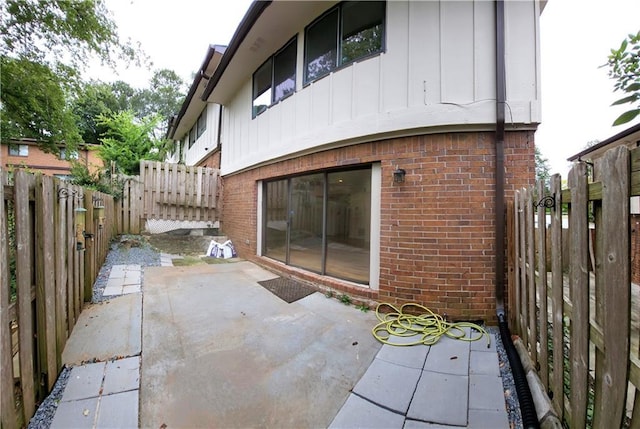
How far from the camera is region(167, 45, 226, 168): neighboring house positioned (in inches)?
352

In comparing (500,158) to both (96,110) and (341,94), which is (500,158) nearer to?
(341,94)

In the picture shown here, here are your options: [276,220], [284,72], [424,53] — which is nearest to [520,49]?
[424,53]

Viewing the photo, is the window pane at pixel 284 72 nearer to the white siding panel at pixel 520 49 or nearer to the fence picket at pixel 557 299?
the white siding panel at pixel 520 49

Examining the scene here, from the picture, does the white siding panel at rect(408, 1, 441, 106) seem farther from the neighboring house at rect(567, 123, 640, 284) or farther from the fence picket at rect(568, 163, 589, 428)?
the fence picket at rect(568, 163, 589, 428)

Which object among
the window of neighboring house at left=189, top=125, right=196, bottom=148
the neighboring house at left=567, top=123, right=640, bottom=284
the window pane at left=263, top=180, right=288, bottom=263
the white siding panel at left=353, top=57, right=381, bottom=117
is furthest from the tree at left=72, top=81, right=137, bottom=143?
the neighboring house at left=567, top=123, right=640, bottom=284

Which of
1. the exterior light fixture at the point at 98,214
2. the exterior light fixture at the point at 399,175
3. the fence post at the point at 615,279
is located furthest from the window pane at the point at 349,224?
the exterior light fixture at the point at 98,214

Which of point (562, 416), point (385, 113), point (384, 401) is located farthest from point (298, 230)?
point (562, 416)

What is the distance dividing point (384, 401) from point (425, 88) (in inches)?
143

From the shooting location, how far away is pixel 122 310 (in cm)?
345

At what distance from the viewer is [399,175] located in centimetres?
359

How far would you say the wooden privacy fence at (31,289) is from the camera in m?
1.48

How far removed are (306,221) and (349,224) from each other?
1.11m

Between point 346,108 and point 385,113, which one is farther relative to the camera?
point 346,108

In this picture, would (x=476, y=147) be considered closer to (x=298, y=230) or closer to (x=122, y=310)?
(x=298, y=230)
